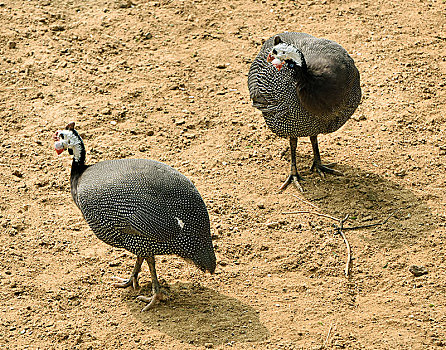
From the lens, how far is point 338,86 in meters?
5.03

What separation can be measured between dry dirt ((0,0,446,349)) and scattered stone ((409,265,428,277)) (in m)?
0.04

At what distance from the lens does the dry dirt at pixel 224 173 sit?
4207mm

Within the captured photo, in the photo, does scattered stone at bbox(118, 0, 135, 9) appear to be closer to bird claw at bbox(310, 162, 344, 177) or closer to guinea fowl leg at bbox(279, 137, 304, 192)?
guinea fowl leg at bbox(279, 137, 304, 192)

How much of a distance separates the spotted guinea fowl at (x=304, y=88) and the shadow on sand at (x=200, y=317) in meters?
1.47

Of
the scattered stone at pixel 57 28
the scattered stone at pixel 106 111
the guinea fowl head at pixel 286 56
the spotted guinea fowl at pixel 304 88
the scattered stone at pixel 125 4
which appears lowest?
the scattered stone at pixel 106 111

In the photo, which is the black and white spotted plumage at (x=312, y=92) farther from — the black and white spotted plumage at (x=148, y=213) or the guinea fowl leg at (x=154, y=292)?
the guinea fowl leg at (x=154, y=292)

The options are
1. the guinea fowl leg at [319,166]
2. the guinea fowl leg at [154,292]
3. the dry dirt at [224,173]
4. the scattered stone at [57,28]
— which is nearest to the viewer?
the dry dirt at [224,173]

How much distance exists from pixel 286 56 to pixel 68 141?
1816 millimetres

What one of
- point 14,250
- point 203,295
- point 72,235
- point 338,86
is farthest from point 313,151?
point 14,250

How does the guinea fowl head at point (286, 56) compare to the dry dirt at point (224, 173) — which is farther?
the guinea fowl head at point (286, 56)

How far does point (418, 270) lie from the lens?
447cm

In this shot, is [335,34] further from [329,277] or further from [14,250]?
[14,250]

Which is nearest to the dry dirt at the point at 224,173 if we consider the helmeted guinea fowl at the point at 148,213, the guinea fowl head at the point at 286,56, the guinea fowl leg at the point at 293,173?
the guinea fowl leg at the point at 293,173

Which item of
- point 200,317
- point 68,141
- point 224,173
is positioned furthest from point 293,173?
point 68,141
